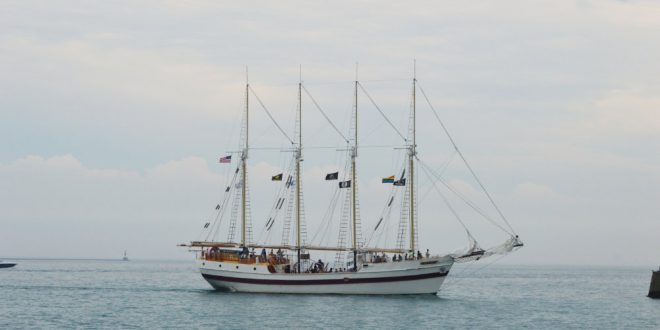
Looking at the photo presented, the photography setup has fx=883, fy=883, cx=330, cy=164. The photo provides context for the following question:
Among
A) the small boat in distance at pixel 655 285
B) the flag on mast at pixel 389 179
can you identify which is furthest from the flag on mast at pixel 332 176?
the small boat in distance at pixel 655 285

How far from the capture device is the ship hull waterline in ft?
282

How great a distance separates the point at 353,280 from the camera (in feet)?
288

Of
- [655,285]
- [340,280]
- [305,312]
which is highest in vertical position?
[340,280]

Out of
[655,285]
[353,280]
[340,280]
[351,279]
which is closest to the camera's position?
[353,280]

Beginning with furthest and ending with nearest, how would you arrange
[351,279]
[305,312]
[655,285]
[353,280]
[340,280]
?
[655,285] → [340,280] → [351,279] → [353,280] → [305,312]

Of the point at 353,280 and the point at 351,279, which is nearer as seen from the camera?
the point at 353,280

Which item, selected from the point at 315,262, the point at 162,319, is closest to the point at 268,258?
the point at 315,262

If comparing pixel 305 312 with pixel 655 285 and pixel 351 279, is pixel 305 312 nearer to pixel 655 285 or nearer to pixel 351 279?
pixel 351 279

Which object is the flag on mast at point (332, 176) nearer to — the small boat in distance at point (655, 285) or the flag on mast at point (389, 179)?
the flag on mast at point (389, 179)

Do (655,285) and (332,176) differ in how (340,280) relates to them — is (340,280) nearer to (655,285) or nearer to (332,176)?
(332,176)

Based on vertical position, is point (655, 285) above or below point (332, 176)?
below

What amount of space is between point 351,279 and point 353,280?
247mm

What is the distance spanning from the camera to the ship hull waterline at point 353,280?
85.9m

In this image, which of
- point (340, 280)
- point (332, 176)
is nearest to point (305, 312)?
point (340, 280)
